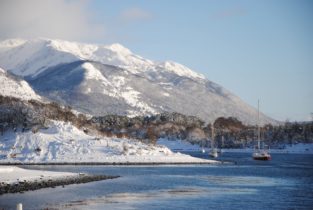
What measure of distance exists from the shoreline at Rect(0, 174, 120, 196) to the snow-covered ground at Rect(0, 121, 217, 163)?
39.9m

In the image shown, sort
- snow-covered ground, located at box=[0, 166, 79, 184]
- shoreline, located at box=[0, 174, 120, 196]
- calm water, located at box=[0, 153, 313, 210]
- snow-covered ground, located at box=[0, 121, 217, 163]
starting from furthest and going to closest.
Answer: snow-covered ground, located at box=[0, 121, 217, 163]
snow-covered ground, located at box=[0, 166, 79, 184]
shoreline, located at box=[0, 174, 120, 196]
calm water, located at box=[0, 153, 313, 210]

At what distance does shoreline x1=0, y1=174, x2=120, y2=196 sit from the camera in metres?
62.3

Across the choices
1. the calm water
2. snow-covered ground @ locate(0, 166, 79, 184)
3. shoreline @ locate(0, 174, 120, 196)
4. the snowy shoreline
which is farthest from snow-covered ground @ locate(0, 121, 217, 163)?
the calm water

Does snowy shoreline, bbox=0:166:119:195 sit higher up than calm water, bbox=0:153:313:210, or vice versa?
snowy shoreline, bbox=0:166:119:195

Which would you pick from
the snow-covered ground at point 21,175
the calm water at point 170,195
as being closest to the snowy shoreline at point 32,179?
the snow-covered ground at point 21,175

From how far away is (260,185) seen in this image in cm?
7719

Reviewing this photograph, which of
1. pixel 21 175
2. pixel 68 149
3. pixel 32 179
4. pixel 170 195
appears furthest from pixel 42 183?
pixel 68 149

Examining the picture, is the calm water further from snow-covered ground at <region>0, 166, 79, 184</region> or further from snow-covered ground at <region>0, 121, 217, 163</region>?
snow-covered ground at <region>0, 121, 217, 163</region>

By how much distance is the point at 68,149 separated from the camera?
410ft

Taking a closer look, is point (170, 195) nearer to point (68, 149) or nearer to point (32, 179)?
point (32, 179)

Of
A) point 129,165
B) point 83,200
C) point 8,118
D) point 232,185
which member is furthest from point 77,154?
point 83,200

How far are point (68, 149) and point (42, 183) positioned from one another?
55645 mm

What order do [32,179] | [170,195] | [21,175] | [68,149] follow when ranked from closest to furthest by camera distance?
[170,195] → [32,179] → [21,175] → [68,149]

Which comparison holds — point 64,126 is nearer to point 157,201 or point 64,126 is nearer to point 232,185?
point 232,185
